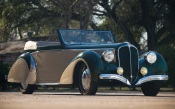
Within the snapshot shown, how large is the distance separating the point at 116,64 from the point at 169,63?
10424 mm

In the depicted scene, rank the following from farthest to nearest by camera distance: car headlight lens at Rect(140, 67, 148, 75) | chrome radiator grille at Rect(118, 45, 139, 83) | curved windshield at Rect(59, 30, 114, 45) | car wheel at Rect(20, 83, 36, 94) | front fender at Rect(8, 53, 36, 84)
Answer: car wheel at Rect(20, 83, 36, 94) < front fender at Rect(8, 53, 36, 84) < curved windshield at Rect(59, 30, 114, 45) < car headlight lens at Rect(140, 67, 148, 75) < chrome radiator grille at Rect(118, 45, 139, 83)

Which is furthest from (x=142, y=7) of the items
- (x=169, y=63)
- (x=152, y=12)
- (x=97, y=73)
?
(x=97, y=73)

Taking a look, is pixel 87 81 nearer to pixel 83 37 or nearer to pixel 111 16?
pixel 83 37

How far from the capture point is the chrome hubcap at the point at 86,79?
1219 centimetres

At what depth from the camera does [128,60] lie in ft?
41.3

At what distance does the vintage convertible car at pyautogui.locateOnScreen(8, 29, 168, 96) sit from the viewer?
12281 mm

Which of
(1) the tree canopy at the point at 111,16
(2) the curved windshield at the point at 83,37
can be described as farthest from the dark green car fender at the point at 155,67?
(1) the tree canopy at the point at 111,16

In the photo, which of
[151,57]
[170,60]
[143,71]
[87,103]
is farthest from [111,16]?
[87,103]

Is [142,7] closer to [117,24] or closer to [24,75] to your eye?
[117,24]

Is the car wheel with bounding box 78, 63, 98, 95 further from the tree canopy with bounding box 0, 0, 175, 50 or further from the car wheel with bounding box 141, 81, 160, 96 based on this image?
the tree canopy with bounding box 0, 0, 175, 50

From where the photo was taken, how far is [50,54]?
14023mm

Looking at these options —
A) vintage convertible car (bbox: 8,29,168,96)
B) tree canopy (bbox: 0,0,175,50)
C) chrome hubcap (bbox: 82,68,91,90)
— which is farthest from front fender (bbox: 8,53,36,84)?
tree canopy (bbox: 0,0,175,50)

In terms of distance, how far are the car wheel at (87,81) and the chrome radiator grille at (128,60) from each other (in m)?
0.84

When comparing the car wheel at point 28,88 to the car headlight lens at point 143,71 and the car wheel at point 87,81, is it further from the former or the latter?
the car headlight lens at point 143,71
